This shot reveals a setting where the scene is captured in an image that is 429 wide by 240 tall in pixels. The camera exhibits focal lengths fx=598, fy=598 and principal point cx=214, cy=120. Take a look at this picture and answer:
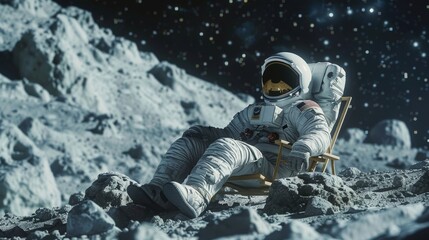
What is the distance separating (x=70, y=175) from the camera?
577 inches

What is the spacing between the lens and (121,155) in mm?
17375

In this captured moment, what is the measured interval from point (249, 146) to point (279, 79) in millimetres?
782

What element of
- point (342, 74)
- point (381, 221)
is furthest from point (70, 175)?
point (381, 221)

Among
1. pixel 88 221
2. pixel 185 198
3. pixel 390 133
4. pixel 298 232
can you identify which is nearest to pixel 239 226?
pixel 298 232

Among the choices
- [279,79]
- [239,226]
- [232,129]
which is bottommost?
[239,226]

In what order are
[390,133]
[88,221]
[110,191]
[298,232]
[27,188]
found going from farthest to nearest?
[390,133]
[27,188]
[110,191]
[88,221]
[298,232]

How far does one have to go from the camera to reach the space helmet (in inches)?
164

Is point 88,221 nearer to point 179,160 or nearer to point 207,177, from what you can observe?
point 207,177

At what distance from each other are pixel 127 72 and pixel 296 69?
21.7 metres

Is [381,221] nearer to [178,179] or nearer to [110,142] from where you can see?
[178,179]

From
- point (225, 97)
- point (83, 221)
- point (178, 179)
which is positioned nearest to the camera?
point (83, 221)

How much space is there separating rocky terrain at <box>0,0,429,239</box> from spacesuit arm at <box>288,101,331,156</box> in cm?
18

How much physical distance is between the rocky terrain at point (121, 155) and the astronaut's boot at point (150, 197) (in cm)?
5

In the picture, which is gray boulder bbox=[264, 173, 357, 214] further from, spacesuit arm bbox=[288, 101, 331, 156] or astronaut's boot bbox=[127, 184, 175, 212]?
astronaut's boot bbox=[127, 184, 175, 212]
